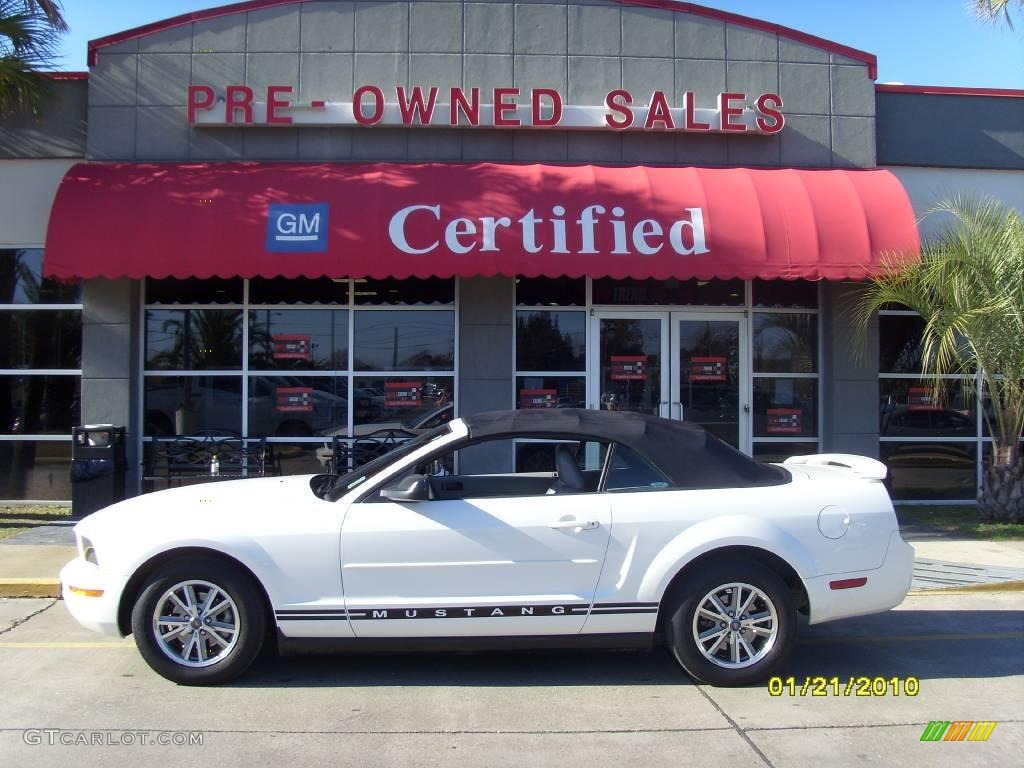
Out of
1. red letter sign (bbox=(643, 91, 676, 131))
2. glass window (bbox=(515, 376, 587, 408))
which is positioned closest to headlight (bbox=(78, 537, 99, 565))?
glass window (bbox=(515, 376, 587, 408))

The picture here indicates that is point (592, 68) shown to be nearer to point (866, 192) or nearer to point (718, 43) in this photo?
point (718, 43)

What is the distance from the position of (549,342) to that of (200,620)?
22.9 feet

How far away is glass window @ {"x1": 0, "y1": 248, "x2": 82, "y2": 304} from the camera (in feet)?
37.6

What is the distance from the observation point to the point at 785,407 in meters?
11.7

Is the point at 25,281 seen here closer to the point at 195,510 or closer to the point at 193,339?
the point at 193,339

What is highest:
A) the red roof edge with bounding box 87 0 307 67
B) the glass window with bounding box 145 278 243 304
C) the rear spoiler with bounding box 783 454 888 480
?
the red roof edge with bounding box 87 0 307 67

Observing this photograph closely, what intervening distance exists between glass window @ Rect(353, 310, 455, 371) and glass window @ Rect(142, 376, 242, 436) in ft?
5.33

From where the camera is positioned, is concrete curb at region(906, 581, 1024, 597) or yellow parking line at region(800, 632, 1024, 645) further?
concrete curb at region(906, 581, 1024, 597)

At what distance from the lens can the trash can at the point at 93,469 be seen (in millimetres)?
10344

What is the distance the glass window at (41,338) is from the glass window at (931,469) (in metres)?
10.4

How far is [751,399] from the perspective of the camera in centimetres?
1162

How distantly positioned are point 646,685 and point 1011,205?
956 centimetres

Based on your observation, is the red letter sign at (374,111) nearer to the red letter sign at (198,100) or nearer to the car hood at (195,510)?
the red letter sign at (198,100)

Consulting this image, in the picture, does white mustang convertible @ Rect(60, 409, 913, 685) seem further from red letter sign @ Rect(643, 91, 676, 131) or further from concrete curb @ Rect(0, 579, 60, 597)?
red letter sign @ Rect(643, 91, 676, 131)
